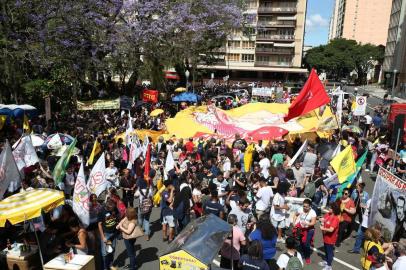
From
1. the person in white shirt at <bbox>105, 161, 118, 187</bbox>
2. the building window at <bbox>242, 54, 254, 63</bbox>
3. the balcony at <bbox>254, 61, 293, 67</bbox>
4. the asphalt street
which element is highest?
the building window at <bbox>242, 54, 254, 63</bbox>

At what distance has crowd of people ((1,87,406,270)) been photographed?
7.15 m

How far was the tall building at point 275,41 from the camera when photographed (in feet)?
250

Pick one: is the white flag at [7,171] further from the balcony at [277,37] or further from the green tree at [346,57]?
the green tree at [346,57]

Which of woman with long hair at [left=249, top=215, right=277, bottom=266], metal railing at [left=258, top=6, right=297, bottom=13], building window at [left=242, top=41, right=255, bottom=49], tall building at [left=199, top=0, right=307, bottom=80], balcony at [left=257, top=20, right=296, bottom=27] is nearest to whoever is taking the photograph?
woman with long hair at [left=249, top=215, right=277, bottom=266]

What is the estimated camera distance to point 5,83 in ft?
75.4

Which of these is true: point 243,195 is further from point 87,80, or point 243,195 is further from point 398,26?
point 398,26

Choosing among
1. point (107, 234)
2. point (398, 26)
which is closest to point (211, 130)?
point (107, 234)

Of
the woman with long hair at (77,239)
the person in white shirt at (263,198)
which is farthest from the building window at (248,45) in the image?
the woman with long hair at (77,239)

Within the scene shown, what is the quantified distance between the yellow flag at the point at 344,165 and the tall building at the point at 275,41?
66.6 meters

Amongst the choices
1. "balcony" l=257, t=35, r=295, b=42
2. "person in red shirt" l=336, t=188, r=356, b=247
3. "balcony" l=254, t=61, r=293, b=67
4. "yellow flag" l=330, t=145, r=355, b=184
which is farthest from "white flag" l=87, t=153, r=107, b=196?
"balcony" l=257, t=35, r=295, b=42

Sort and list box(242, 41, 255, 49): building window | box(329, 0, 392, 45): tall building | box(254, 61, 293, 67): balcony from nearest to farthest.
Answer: box(254, 61, 293, 67): balcony
box(242, 41, 255, 49): building window
box(329, 0, 392, 45): tall building

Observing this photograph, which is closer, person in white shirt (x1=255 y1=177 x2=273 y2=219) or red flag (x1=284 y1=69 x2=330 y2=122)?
person in white shirt (x1=255 y1=177 x2=273 y2=219)

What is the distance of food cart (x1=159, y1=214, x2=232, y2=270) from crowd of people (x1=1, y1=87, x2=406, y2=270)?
56cm

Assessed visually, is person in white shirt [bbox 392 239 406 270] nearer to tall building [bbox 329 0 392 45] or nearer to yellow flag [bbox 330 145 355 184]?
yellow flag [bbox 330 145 355 184]
